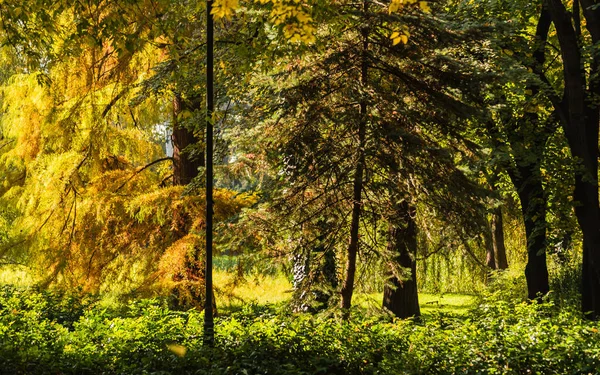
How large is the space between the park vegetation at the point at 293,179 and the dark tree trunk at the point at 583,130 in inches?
1.2

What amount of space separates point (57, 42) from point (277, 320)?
6560mm

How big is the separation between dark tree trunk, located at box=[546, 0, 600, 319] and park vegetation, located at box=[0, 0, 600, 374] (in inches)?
1.2

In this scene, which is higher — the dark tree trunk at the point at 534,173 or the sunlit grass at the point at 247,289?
the dark tree trunk at the point at 534,173

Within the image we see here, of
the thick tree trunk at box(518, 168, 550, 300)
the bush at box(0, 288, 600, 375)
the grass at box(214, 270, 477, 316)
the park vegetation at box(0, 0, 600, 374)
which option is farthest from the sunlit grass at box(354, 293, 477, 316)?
the bush at box(0, 288, 600, 375)

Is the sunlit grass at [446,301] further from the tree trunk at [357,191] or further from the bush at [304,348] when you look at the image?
the bush at [304,348]

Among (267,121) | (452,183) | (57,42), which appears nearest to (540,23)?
(452,183)

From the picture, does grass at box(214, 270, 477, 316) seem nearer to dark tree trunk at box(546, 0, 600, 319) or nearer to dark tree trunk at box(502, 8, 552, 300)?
dark tree trunk at box(502, 8, 552, 300)

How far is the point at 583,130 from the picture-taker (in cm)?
899

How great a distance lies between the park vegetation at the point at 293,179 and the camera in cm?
625

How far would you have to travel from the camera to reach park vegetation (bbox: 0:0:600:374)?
6.25 metres

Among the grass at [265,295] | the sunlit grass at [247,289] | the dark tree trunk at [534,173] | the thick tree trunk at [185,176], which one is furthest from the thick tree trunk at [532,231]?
the thick tree trunk at [185,176]

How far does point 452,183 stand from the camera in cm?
813

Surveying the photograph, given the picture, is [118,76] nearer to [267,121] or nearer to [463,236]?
[267,121]

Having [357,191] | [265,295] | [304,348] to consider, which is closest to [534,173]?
[357,191]
